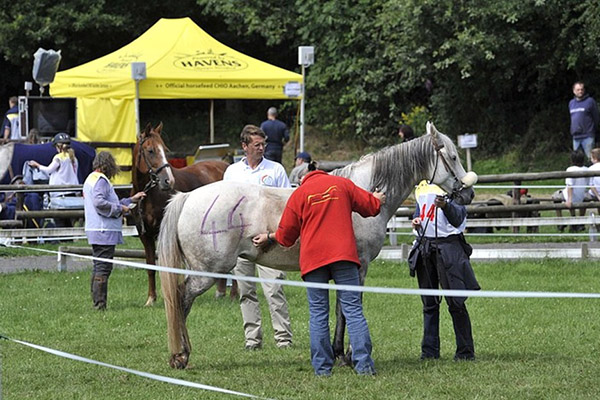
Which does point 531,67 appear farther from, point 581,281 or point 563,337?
point 563,337

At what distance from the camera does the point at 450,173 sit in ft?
30.0

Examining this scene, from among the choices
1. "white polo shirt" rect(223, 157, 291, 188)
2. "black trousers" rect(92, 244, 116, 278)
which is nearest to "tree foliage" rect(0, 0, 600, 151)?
"black trousers" rect(92, 244, 116, 278)

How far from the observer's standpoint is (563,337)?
1023 centimetres

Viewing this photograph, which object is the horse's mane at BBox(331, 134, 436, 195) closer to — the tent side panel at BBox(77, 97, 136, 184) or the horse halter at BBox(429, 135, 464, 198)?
the horse halter at BBox(429, 135, 464, 198)

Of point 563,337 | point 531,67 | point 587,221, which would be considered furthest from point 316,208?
point 531,67

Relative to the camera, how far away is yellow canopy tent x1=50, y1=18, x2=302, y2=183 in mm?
22625

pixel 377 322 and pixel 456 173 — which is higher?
pixel 456 173

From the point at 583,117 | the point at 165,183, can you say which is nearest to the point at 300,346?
the point at 165,183

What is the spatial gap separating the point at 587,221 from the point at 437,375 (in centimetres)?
874

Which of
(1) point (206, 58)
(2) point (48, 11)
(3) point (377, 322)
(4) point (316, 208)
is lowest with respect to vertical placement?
(3) point (377, 322)

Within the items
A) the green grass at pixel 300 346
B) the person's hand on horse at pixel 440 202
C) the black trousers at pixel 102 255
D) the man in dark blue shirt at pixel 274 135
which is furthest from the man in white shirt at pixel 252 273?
the man in dark blue shirt at pixel 274 135

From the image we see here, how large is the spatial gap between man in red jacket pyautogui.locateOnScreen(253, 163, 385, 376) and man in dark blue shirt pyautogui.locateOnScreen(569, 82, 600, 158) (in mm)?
13773

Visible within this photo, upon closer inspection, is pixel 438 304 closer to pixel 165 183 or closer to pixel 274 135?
pixel 165 183

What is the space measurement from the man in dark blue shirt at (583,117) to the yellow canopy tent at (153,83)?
5533 millimetres
